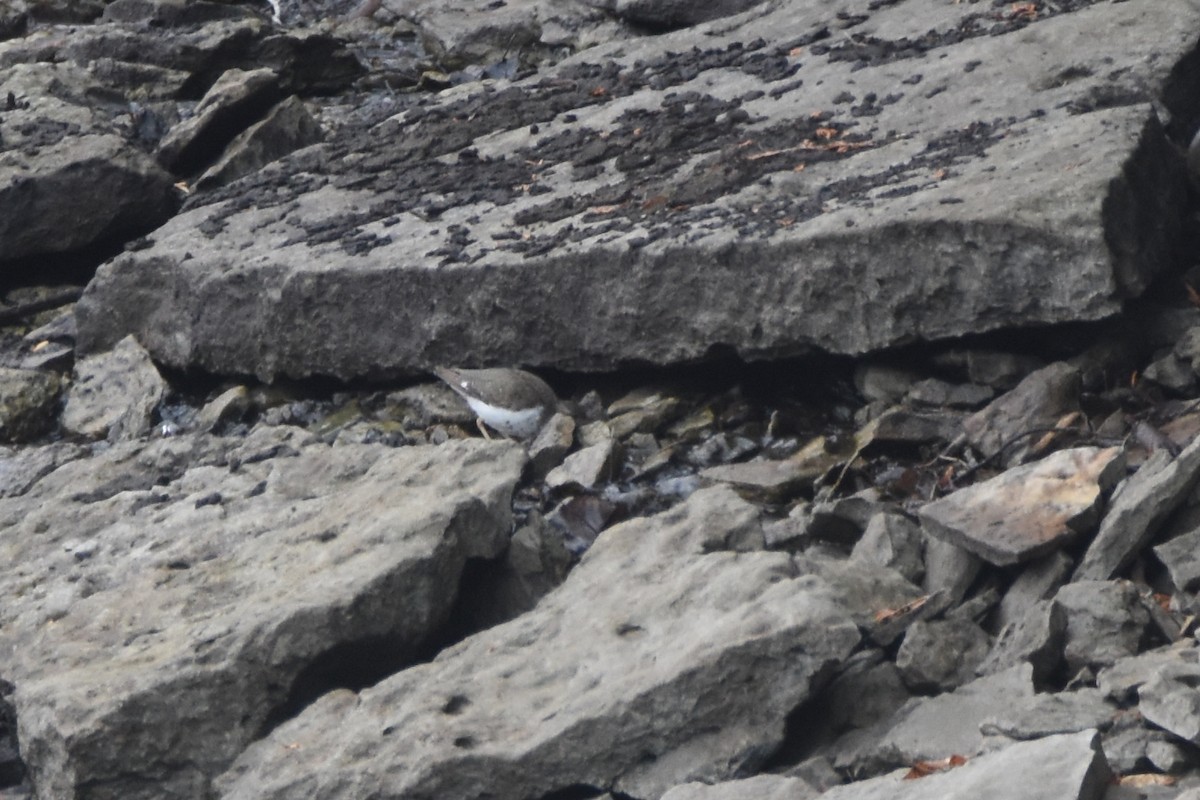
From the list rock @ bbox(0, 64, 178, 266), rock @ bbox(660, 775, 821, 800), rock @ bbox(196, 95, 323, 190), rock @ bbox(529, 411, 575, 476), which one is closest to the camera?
rock @ bbox(660, 775, 821, 800)

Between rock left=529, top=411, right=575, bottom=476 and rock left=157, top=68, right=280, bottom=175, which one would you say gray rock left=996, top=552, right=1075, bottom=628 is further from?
rock left=157, top=68, right=280, bottom=175

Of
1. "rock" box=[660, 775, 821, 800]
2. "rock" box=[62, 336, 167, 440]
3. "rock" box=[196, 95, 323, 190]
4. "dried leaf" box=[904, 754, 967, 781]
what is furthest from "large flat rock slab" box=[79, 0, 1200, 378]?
"rock" box=[660, 775, 821, 800]

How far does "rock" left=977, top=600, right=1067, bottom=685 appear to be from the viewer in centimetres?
329

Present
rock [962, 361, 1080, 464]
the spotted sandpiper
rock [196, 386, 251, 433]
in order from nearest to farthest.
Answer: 1. rock [962, 361, 1080, 464]
2. the spotted sandpiper
3. rock [196, 386, 251, 433]

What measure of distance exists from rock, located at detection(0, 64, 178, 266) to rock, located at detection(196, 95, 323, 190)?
0.28m

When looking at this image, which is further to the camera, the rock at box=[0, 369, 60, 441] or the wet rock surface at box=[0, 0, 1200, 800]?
the rock at box=[0, 369, 60, 441]

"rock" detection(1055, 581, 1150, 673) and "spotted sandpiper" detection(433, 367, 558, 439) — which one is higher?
"rock" detection(1055, 581, 1150, 673)

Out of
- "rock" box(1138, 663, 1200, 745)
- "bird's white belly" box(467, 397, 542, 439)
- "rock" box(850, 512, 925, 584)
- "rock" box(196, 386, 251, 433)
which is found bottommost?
"rock" box(196, 386, 251, 433)

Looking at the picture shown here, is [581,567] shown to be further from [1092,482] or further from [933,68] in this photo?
[933,68]

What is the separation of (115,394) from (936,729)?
4.16 meters

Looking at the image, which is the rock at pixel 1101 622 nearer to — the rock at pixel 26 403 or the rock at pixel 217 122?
the rock at pixel 26 403

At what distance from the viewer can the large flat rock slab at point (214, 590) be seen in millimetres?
3582

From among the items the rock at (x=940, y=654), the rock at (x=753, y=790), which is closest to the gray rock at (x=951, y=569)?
the rock at (x=940, y=654)

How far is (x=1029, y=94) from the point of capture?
18.5ft
